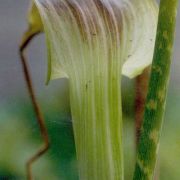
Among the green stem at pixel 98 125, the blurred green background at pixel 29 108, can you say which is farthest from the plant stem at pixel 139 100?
the green stem at pixel 98 125

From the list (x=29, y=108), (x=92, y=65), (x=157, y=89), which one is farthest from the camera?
(x=29, y=108)

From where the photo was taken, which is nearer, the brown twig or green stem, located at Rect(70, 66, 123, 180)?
green stem, located at Rect(70, 66, 123, 180)

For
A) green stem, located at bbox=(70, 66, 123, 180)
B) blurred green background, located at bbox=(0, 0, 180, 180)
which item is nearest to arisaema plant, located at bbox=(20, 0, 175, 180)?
green stem, located at bbox=(70, 66, 123, 180)

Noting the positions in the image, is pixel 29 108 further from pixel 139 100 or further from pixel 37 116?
pixel 139 100

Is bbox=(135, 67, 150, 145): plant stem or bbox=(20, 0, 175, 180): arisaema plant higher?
bbox=(20, 0, 175, 180): arisaema plant

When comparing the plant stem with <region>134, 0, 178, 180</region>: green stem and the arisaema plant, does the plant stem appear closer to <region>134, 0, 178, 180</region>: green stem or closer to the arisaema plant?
the arisaema plant

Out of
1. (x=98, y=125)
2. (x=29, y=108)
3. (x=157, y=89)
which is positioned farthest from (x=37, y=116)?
(x=157, y=89)

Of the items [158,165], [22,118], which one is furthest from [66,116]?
[158,165]
